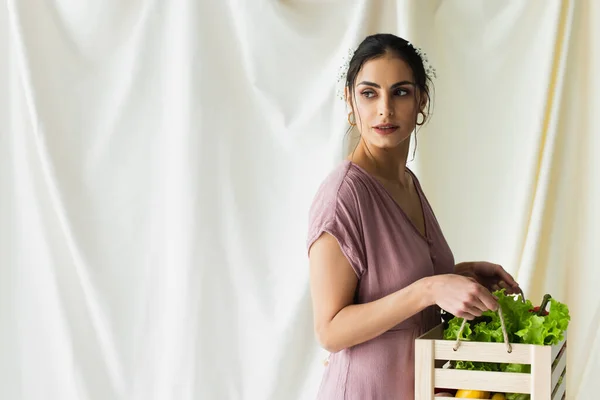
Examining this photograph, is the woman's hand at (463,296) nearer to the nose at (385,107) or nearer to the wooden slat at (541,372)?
the wooden slat at (541,372)

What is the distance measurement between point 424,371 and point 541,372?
16cm

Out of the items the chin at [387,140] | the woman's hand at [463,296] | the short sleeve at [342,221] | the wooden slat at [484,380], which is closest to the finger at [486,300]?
the woman's hand at [463,296]

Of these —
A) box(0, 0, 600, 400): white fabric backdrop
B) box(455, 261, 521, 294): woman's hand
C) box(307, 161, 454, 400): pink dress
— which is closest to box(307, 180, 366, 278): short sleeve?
box(307, 161, 454, 400): pink dress

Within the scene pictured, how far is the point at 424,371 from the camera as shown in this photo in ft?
3.48

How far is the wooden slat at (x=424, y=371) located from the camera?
106 cm

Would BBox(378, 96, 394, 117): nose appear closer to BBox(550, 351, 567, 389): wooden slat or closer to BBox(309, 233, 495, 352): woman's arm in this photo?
BBox(309, 233, 495, 352): woman's arm

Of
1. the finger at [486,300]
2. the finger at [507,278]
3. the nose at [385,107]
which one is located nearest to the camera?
the finger at [486,300]

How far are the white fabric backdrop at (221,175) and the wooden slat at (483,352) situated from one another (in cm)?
124

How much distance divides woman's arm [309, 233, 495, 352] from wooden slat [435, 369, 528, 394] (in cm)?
9

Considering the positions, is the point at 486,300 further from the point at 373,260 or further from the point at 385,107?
the point at 385,107

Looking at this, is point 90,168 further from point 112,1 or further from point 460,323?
point 460,323

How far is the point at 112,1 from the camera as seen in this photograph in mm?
2330

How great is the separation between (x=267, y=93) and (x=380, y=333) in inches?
52.3

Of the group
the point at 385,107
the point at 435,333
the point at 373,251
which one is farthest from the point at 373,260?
the point at 385,107
